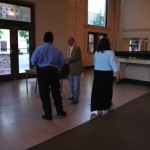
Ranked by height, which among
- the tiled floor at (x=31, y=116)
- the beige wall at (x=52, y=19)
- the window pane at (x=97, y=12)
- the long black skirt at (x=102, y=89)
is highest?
the window pane at (x=97, y=12)

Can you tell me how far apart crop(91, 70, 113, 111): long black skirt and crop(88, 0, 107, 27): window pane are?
26.8 ft

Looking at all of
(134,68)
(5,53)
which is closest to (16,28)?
(5,53)

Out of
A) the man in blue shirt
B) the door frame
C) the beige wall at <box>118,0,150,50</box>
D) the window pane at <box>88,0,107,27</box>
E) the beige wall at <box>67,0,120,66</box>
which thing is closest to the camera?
the man in blue shirt

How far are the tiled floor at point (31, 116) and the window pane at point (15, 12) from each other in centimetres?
260

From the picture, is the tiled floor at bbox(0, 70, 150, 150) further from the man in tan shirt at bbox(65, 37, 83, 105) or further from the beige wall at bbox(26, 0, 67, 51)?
the beige wall at bbox(26, 0, 67, 51)

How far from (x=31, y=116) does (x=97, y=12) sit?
9.64 metres

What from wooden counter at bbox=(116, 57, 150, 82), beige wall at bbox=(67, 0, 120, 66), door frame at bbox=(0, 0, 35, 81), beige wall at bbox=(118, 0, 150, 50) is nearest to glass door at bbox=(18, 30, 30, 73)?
door frame at bbox=(0, 0, 35, 81)

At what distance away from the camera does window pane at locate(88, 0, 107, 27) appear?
38.4ft

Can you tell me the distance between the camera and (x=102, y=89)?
3.87 metres

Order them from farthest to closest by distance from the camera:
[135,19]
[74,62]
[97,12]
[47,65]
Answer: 1. [135,19]
2. [97,12]
3. [74,62]
4. [47,65]

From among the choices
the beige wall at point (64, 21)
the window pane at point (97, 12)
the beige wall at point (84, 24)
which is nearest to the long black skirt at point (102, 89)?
the beige wall at point (64, 21)

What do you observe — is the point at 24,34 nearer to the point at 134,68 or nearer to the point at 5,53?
the point at 5,53

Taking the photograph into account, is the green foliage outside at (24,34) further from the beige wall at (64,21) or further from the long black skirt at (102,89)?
the long black skirt at (102,89)

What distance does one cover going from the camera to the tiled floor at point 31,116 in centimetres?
301
